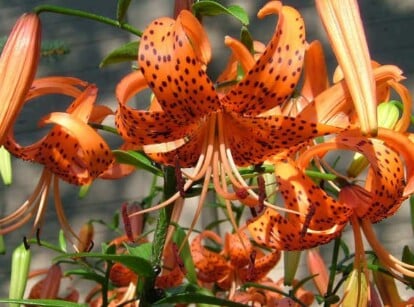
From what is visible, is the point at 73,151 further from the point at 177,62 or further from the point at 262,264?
the point at 262,264

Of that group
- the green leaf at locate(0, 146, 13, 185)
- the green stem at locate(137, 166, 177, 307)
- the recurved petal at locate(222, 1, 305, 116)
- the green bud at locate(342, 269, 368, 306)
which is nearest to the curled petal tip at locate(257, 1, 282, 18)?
the recurved petal at locate(222, 1, 305, 116)

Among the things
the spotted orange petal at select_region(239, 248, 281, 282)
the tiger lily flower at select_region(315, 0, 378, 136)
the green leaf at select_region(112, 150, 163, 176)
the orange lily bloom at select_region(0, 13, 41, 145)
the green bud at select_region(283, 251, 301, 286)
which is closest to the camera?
the tiger lily flower at select_region(315, 0, 378, 136)

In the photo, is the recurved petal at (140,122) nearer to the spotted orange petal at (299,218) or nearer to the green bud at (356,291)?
the spotted orange petal at (299,218)

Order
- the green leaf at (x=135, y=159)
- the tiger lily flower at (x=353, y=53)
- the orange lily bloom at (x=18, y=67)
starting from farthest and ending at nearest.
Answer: the green leaf at (x=135, y=159) → the orange lily bloom at (x=18, y=67) → the tiger lily flower at (x=353, y=53)

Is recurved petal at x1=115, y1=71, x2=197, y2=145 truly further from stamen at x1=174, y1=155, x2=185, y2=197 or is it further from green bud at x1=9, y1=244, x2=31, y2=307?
green bud at x1=9, y1=244, x2=31, y2=307

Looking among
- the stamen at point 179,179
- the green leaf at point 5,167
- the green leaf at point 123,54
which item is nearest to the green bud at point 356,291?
the stamen at point 179,179

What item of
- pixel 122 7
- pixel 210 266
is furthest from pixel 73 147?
→ pixel 210 266

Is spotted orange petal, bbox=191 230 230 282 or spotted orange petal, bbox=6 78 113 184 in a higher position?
spotted orange petal, bbox=6 78 113 184
